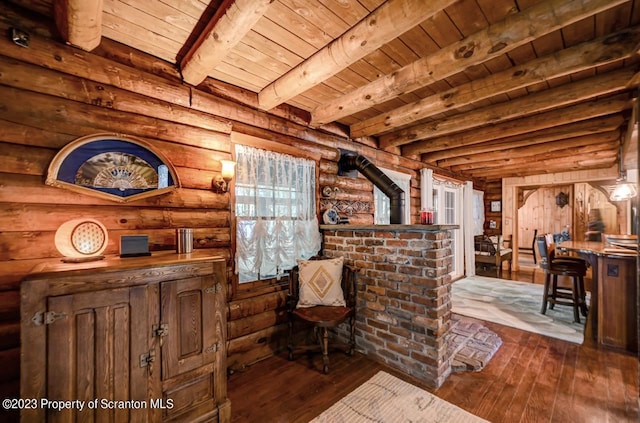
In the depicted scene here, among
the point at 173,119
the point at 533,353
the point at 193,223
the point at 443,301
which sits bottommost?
the point at 533,353

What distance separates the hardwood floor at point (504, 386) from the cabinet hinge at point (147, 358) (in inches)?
30.1

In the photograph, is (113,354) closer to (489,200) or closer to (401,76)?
(401,76)

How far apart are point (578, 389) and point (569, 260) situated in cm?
218

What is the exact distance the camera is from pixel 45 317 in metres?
1.19

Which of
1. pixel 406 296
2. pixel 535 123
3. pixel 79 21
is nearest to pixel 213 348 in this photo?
pixel 406 296

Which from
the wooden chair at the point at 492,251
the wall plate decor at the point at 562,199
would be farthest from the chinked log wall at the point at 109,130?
the wall plate decor at the point at 562,199

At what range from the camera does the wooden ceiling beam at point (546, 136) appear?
3.17 meters

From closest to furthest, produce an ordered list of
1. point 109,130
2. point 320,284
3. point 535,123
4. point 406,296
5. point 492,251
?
1. point 109,130
2. point 406,296
3. point 320,284
4. point 535,123
5. point 492,251

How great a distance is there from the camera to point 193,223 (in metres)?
2.20

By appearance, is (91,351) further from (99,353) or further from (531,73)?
(531,73)

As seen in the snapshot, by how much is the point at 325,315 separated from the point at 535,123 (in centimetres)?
334

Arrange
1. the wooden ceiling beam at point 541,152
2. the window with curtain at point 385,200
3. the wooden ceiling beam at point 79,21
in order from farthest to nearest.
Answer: the window with curtain at point 385,200, the wooden ceiling beam at point 541,152, the wooden ceiling beam at point 79,21

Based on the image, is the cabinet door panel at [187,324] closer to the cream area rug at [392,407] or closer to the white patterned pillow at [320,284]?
the cream area rug at [392,407]

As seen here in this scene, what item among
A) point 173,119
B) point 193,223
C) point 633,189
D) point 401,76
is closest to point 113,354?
point 193,223
